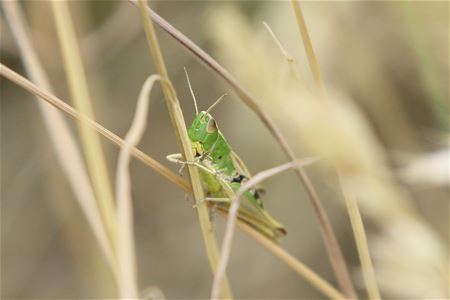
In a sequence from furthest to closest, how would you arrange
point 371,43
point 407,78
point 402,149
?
point 407,78, point 371,43, point 402,149

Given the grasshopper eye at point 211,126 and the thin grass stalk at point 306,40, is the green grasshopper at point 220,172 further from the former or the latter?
the thin grass stalk at point 306,40

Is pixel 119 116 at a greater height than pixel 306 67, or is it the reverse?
pixel 306 67

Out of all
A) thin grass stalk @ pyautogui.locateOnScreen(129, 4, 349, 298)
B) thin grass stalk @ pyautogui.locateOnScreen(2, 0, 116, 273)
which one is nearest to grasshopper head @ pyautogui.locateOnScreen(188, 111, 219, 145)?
thin grass stalk @ pyautogui.locateOnScreen(2, 0, 116, 273)

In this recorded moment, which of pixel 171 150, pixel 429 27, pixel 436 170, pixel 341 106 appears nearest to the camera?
pixel 436 170

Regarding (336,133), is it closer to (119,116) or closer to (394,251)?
(394,251)

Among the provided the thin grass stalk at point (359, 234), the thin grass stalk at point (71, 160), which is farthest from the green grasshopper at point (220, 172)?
the thin grass stalk at point (359, 234)

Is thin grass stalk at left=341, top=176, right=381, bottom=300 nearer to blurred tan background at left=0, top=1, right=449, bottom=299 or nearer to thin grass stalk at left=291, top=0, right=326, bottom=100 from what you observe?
thin grass stalk at left=291, top=0, right=326, bottom=100

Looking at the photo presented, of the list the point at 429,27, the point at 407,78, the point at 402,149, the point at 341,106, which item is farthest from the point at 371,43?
the point at 341,106
